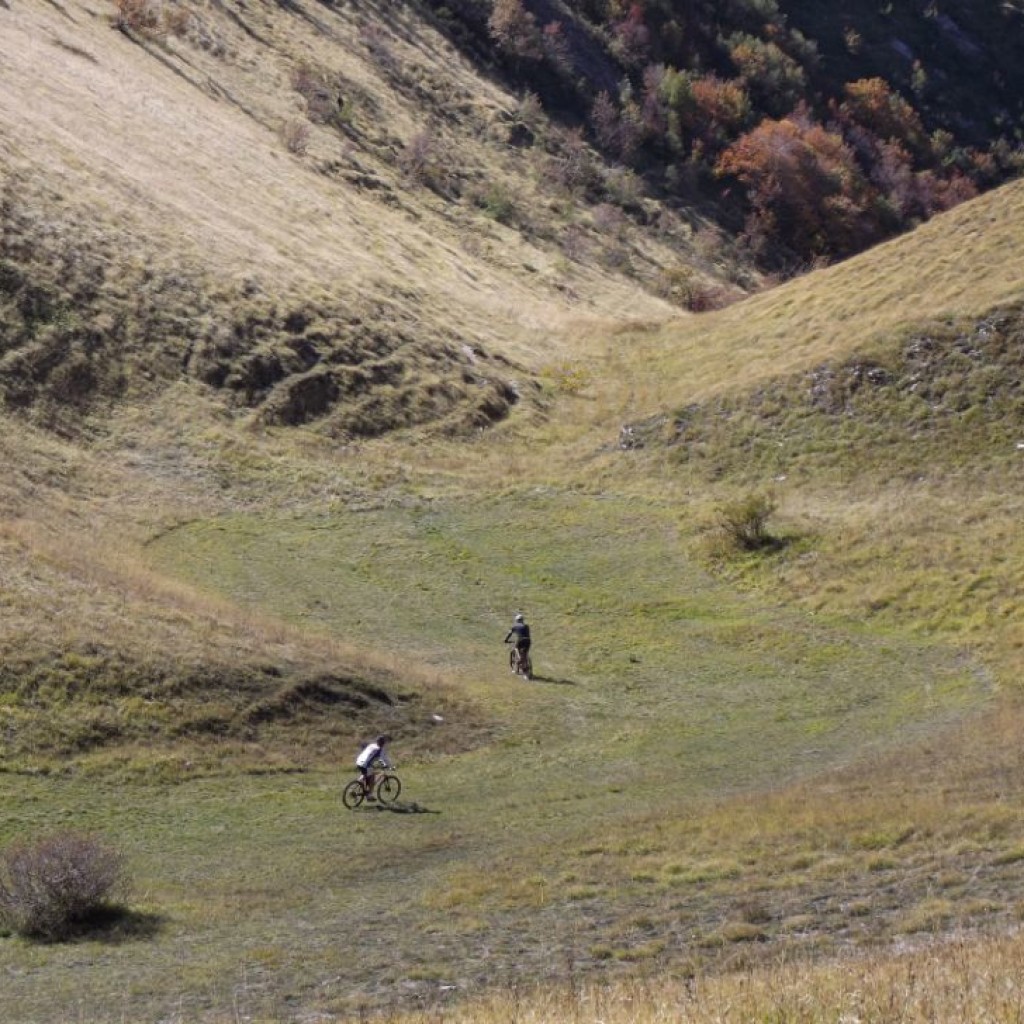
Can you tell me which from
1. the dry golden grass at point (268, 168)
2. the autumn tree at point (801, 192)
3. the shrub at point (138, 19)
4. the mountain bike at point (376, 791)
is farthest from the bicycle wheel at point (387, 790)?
the autumn tree at point (801, 192)

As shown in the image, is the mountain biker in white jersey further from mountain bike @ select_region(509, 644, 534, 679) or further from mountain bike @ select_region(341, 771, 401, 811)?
mountain bike @ select_region(509, 644, 534, 679)

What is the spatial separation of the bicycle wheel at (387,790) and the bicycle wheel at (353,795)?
0.36 metres

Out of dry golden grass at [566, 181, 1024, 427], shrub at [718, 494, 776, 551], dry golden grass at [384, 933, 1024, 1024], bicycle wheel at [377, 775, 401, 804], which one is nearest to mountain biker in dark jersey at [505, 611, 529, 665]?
bicycle wheel at [377, 775, 401, 804]

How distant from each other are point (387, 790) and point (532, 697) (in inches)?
317

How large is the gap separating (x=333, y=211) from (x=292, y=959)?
65.6 m

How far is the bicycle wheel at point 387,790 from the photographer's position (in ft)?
82.2

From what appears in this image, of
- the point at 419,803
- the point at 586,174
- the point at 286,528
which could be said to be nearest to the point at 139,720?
the point at 419,803

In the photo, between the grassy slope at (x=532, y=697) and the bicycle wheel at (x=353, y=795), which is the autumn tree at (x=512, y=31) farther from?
the bicycle wheel at (x=353, y=795)

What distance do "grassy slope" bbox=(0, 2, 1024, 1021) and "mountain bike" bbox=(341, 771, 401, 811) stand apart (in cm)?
46

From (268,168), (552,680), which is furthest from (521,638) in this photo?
(268,168)

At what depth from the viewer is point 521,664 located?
34.6 m

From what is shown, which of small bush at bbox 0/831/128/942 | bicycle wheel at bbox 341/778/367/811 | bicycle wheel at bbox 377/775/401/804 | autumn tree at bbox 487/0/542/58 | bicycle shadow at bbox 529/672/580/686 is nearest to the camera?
small bush at bbox 0/831/128/942

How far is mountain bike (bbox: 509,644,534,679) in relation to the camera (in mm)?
34562

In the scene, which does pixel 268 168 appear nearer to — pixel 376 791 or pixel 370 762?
pixel 376 791
